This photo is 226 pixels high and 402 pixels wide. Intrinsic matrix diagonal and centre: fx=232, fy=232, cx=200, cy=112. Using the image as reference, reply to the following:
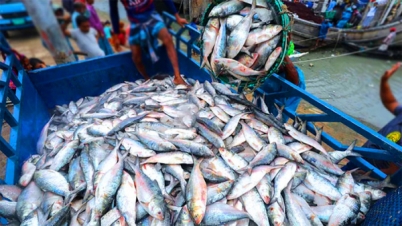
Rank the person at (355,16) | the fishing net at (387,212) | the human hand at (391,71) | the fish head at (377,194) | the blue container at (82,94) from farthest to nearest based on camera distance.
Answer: the blue container at (82,94)
the fish head at (377,194)
the person at (355,16)
the fishing net at (387,212)
the human hand at (391,71)

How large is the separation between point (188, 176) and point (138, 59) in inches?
95.4

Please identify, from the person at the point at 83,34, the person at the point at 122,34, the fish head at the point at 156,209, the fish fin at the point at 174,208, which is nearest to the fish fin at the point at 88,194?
the fish head at the point at 156,209

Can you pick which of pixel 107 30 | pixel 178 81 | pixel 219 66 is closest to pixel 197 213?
pixel 219 66

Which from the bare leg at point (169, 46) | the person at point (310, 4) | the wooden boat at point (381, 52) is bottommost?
the bare leg at point (169, 46)

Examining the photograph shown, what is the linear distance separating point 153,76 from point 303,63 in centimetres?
254

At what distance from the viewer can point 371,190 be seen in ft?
6.15

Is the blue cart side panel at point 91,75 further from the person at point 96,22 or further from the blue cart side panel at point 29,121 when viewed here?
the person at point 96,22

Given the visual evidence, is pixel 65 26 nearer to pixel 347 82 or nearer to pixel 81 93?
pixel 347 82

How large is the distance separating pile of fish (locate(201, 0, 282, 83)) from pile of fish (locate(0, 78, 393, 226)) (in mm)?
486

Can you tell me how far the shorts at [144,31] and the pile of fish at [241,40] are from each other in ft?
5.13

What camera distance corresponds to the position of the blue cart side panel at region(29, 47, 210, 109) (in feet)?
10.3

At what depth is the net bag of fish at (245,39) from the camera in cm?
201

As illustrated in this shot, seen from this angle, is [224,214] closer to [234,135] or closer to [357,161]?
[234,135]

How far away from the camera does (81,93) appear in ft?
11.5
